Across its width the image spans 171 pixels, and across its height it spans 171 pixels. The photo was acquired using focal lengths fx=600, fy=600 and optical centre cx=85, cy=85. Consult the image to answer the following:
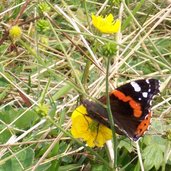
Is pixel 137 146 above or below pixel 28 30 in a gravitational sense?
below

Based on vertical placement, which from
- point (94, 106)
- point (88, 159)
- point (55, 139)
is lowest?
point (88, 159)

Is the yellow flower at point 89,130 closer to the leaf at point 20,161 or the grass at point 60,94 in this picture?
the grass at point 60,94

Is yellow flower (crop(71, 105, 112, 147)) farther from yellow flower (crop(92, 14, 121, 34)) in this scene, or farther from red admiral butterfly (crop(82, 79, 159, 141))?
yellow flower (crop(92, 14, 121, 34))

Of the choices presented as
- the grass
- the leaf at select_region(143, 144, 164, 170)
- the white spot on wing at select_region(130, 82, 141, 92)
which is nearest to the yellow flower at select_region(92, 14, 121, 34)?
the grass

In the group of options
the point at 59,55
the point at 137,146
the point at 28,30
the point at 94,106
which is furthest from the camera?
the point at 28,30

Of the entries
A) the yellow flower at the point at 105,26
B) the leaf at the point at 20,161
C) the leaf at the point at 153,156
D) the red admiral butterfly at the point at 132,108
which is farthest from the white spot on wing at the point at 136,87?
the leaf at the point at 20,161

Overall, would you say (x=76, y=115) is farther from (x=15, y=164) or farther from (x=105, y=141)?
(x=15, y=164)

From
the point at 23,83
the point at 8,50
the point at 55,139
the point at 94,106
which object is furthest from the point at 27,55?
the point at 94,106

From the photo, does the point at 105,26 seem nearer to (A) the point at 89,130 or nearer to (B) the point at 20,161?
(A) the point at 89,130
